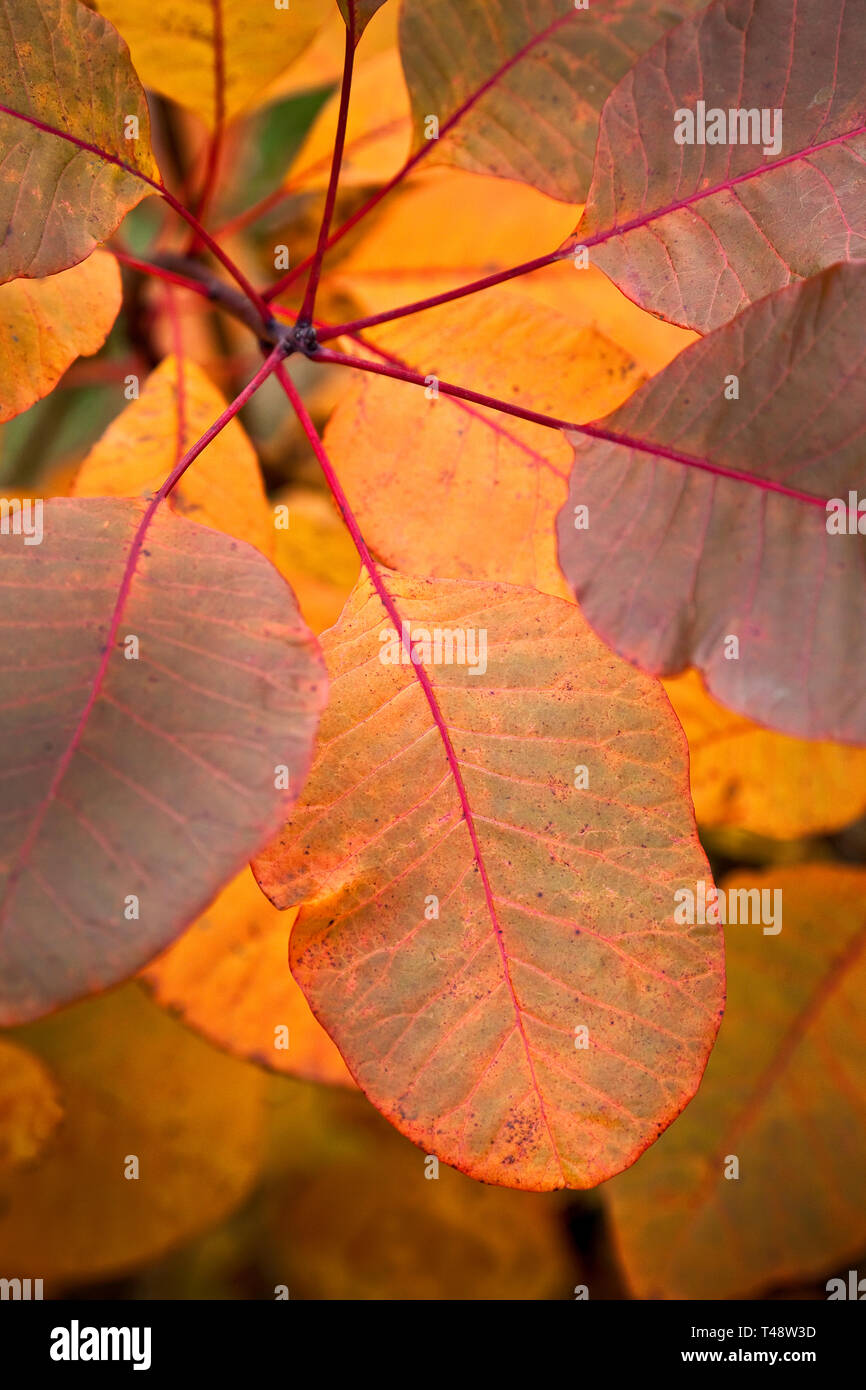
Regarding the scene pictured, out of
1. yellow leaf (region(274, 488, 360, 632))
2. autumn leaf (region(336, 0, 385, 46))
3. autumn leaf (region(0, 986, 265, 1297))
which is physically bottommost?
autumn leaf (region(0, 986, 265, 1297))

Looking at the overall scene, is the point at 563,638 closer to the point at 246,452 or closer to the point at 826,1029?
the point at 246,452

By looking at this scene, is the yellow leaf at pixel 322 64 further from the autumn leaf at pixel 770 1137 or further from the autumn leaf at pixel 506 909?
the autumn leaf at pixel 770 1137

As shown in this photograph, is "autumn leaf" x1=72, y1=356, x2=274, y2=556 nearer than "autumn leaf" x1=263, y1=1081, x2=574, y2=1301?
Yes

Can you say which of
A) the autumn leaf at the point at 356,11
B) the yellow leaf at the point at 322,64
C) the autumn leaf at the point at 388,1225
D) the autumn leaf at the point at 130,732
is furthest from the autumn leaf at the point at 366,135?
the autumn leaf at the point at 388,1225

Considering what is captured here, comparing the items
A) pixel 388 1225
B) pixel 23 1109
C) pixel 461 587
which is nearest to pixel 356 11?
pixel 461 587

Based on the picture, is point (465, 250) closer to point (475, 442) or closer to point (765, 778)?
point (475, 442)

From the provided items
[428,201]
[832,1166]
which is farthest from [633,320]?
[832,1166]

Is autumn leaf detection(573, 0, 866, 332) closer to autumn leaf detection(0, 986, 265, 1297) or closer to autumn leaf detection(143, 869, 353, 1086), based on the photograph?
autumn leaf detection(143, 869, 353, 1086)

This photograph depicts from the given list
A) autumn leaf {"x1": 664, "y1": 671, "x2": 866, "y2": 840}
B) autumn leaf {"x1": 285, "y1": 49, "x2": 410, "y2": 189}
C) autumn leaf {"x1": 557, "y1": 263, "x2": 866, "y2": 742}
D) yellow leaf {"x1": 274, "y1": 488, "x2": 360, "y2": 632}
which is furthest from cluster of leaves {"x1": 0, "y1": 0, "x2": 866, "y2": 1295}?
Answer: autumn leaf {"x1": 664, "y1": 671, "x2": 866, "y2": 840}
